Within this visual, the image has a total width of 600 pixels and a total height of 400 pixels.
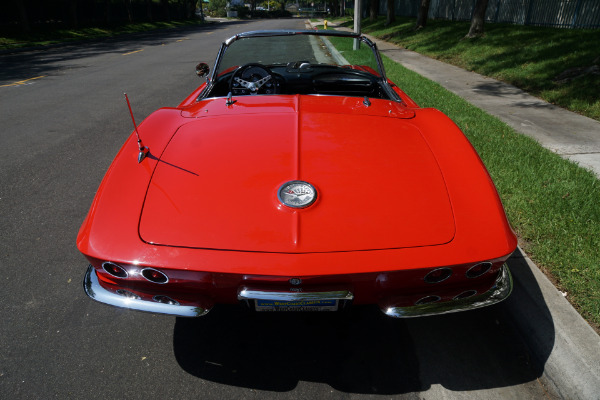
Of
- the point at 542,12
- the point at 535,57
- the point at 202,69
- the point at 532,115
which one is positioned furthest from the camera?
the point at 542,12

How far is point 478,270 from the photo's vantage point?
1.81 m

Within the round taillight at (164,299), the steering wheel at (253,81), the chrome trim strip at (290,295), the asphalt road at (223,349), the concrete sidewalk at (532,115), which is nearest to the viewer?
the chrome trim strip at (290,295)

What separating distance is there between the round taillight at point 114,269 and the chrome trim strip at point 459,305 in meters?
1.15

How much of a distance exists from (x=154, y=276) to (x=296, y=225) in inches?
25.5

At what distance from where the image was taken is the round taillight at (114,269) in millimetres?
1743

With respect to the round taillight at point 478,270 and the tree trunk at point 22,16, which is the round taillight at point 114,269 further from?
the tree trunk at point 22,16

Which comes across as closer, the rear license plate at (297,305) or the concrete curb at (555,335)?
the rear license plate at (297,305)

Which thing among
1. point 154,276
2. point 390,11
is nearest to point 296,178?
point 154,276

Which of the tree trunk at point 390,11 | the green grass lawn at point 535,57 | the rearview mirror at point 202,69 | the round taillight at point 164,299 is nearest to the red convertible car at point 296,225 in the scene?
the round taillight at point 164,299

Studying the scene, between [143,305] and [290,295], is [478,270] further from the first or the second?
[143,305]

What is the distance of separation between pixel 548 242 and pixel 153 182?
2.55m

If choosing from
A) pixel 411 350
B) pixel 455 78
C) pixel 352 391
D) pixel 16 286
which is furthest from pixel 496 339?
pixel 455 78

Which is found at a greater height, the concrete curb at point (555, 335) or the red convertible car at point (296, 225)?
the red convertible car at point (296, 225)

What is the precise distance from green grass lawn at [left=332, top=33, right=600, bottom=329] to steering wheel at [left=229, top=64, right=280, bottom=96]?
2140mm
